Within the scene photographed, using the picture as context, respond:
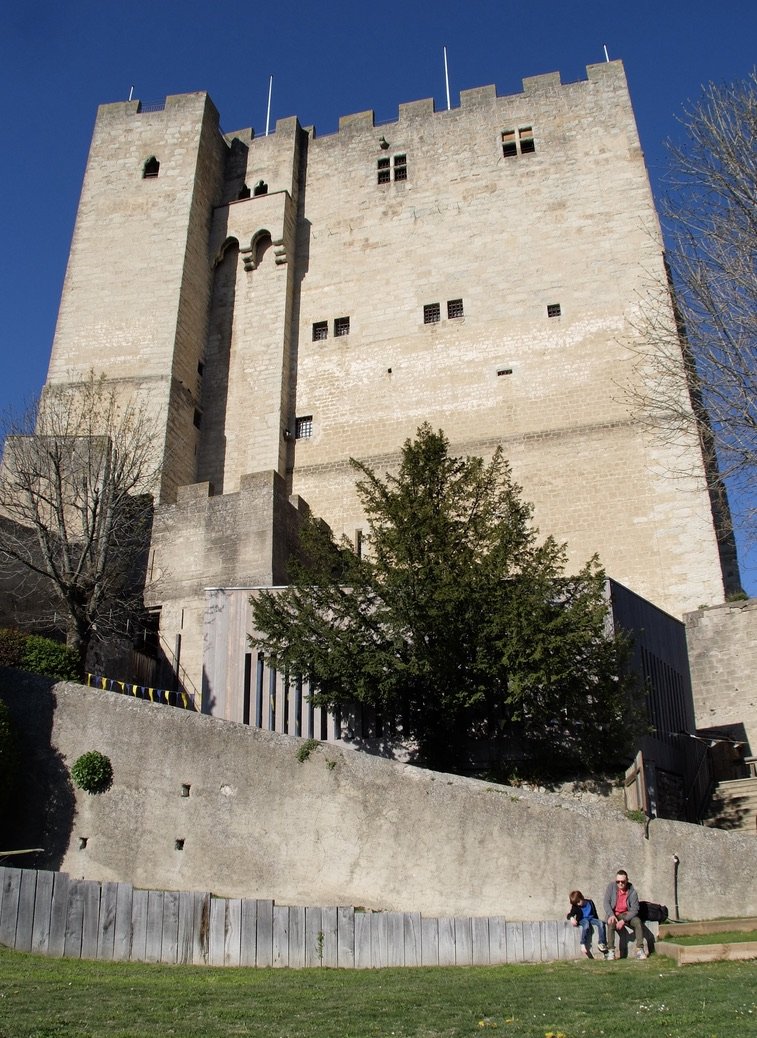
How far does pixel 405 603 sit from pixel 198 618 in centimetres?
648

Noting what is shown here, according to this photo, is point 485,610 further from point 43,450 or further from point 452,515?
point 43,450

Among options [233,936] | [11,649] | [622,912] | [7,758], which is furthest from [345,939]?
[11,649]

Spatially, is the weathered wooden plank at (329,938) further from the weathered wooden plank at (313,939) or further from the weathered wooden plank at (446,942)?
the weathered wooden plank at (446,942)

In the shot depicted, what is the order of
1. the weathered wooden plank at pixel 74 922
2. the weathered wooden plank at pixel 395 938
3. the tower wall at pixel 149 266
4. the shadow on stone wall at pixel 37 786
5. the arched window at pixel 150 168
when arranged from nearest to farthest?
the weathered wooden plank at pixel 74 922 → the weathered wooden plank at pixel 395 938 → the shadow on stone wall at pixel 37 786 → the tower wall at pixel 149 266 → the arched window at pixel 150 168

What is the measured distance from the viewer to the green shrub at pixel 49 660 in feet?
49.4

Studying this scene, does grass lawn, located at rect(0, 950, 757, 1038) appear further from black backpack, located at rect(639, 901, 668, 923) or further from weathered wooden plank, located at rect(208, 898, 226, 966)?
black backpack, located at rect(639, 901, 668, 923)

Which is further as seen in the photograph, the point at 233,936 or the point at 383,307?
the point at 383,307

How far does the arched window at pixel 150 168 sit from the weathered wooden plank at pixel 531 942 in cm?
2411

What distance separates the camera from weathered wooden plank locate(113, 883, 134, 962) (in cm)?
918

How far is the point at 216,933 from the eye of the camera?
9.30 meters

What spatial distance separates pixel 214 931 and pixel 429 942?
1999 mm

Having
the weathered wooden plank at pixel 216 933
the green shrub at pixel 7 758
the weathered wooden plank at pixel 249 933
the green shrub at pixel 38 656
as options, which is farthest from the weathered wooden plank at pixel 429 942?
the green shrub at pixel 38 656

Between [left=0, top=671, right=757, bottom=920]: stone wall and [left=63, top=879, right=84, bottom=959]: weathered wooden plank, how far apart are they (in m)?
3.29

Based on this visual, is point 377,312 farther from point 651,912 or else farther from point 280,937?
point 280,937
